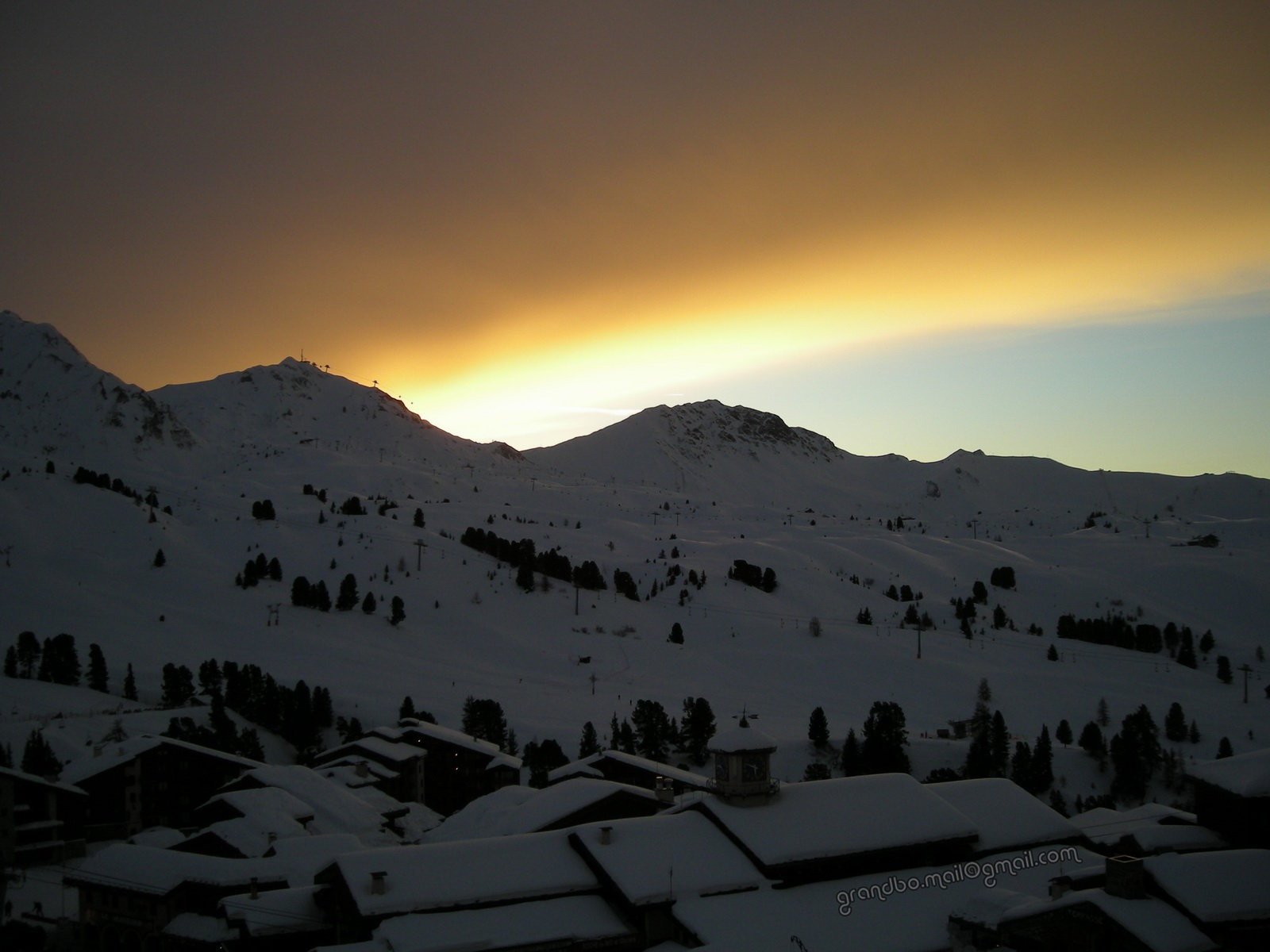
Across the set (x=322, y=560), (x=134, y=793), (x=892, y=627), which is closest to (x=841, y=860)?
(x=134, y=793)

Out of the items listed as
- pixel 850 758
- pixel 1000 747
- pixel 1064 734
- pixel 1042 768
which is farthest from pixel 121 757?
pixel 1064 734

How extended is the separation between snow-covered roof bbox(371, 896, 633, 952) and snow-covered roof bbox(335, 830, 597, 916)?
0.99 ft

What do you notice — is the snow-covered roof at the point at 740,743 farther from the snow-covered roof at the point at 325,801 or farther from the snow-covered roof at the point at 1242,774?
the snow-covered roof at the point at 325,801

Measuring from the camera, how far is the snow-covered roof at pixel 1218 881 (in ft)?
69.5

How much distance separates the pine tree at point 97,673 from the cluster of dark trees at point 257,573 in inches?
999

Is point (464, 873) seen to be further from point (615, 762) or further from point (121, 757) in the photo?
point (121, 757)

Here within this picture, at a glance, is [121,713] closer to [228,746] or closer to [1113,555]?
[228,746]

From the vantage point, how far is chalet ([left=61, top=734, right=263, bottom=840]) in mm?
42938

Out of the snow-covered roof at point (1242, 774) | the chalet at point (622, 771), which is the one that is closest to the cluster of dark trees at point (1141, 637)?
the chalet at point (622, 771)

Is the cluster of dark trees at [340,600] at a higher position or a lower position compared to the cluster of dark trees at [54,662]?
higher

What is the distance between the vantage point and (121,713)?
184 feet

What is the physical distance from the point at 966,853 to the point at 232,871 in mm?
21700

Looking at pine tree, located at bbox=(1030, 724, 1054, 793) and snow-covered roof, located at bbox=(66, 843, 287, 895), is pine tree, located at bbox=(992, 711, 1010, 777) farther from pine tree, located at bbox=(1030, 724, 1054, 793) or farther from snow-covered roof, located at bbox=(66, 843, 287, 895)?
snow-covered roof, located at bbox=(66, 843, 287, 895)

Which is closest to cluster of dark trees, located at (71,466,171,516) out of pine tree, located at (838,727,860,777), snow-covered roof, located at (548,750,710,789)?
snow-covered roof, located at (548,750,710,789)
